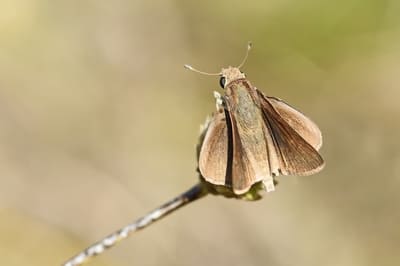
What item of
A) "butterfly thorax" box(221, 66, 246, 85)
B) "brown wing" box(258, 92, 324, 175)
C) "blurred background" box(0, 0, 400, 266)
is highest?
"blurred background" box(0, 0, 400, 266)

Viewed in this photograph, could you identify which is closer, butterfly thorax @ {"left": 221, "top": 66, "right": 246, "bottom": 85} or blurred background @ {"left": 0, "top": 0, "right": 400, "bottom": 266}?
butterfly thorax @ {"left": 221, "top": 66, "right": 246, "bottom": 85}

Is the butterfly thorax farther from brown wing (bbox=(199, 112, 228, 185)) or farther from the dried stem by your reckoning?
the dried stem

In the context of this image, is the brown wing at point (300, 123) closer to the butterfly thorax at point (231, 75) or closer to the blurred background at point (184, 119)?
the butterfly thorax at point (231, 75)

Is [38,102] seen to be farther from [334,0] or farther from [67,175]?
[334,0]

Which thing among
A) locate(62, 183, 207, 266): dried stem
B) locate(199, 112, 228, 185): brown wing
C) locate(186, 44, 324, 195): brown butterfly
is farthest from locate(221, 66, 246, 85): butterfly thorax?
locate(62, 183, 207, 266): dried stem

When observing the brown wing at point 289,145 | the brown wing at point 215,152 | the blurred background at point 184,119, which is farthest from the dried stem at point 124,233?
the blurred background at point 184,119

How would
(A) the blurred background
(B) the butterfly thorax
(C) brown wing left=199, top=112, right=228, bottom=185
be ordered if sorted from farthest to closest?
1. (A) the blurred background
2. (B) the butterfly thorax
3. (C) brown wing left=199, top=112, right=228, bottom=185
